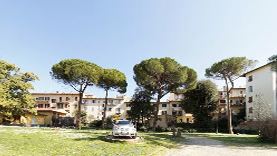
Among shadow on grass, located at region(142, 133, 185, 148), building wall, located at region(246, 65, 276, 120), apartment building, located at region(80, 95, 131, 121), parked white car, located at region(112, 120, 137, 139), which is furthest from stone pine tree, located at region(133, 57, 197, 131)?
apartment building, located at region(80, 95, 131, 121)

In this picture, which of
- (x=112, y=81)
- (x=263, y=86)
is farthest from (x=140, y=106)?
(x=263, y=86)

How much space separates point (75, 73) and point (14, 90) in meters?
10.2

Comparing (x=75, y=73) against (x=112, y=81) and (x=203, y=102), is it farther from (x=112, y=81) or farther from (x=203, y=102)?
(x=203, y=102)

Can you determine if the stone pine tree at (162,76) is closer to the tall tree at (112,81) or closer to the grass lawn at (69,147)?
the tall tree at (112,81)

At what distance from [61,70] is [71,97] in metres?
29.8

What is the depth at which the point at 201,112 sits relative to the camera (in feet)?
134

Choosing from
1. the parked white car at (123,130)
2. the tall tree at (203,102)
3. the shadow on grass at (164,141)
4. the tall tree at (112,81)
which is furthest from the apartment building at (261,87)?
the parked white car at (123,130)

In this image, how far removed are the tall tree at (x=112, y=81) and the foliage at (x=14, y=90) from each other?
41.7 feet

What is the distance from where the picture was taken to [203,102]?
1624 inches

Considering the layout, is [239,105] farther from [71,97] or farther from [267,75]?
[71,97]

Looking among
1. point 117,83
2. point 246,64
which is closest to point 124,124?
point 117,83

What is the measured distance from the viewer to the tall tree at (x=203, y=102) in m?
40.6

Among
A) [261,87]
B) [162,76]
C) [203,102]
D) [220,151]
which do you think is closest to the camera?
[220,151]

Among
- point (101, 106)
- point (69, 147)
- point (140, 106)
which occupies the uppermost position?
point (140, 106)
